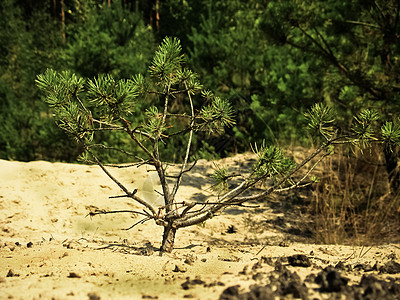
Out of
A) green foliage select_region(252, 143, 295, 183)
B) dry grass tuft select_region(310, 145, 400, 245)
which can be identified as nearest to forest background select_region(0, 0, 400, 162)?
dry grass tuft select_region(310, 145, 400, 245)

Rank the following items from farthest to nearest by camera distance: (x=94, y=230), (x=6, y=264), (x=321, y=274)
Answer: (x=94, y=230)
(x=6, y=264)
(x=321, y=274)

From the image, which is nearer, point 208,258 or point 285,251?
point 208,258

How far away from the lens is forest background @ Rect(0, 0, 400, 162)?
4301mm

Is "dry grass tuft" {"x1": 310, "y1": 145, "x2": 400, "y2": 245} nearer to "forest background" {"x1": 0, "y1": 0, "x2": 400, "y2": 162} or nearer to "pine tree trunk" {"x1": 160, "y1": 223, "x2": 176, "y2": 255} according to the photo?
"forest background" {"x1": 0, "y1": 0, "x2": 400, "y2": 162}

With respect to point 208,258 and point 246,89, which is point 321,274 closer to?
point 208,258

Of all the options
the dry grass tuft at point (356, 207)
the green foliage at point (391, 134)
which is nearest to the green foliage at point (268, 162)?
the green foliage at point (391, 134)

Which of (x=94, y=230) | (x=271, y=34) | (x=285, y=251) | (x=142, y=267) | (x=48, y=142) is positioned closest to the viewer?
(x=142, y=267)

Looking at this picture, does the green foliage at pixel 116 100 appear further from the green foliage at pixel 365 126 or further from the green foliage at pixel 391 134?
the green foliage at pixel 391 134

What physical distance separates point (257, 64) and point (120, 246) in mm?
4654

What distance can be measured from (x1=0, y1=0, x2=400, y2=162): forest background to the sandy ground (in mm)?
1127

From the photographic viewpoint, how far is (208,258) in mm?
2568

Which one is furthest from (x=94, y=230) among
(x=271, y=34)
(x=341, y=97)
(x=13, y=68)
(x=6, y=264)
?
(x=13, y=68)

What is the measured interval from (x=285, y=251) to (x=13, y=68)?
11.4m

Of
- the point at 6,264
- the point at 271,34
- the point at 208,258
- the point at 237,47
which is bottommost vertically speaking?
the point at 6,264
